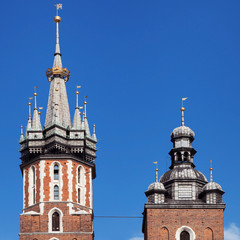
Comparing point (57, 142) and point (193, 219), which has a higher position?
point (57, 142)

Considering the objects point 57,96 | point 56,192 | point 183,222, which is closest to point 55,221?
point 56,192

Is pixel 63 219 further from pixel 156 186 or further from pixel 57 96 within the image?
pixel 57 96

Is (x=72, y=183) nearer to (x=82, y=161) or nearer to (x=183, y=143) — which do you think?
(x=82, y=161)

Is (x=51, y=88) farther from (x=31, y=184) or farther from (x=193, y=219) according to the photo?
(x=193, y=219)

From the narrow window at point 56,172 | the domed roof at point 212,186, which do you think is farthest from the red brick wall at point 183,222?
the narrow window at point 56,172

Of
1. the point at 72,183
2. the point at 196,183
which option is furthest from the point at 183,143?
the point at 72,183

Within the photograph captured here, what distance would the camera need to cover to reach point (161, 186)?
110750mm

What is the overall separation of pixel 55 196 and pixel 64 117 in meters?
9.47

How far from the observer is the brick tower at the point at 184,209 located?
108875 mm

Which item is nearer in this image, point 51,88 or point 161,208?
point 161,208

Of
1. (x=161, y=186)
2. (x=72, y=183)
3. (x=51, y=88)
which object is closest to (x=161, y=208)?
(x=161, y=186)

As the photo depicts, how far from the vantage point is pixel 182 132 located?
116m

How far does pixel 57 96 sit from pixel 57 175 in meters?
9.67

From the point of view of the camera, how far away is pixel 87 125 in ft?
384
